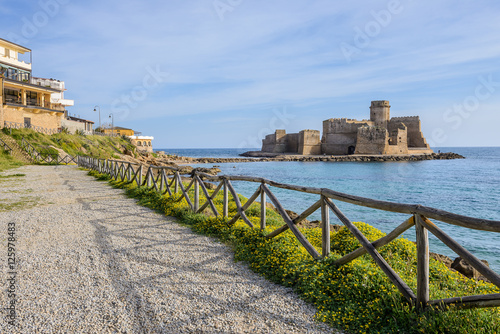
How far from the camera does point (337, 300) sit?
167 inches

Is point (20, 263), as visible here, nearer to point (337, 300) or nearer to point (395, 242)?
point (337, 300)

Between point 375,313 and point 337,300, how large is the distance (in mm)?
539

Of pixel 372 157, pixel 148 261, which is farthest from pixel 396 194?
pixel 372 157

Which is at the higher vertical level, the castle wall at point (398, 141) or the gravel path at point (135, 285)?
the castle wall at point (398, 141)

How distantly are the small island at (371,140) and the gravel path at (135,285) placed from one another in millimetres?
71868

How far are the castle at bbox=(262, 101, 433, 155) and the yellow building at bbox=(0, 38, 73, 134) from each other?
185ft

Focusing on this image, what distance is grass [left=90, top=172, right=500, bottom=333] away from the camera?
3.41 m

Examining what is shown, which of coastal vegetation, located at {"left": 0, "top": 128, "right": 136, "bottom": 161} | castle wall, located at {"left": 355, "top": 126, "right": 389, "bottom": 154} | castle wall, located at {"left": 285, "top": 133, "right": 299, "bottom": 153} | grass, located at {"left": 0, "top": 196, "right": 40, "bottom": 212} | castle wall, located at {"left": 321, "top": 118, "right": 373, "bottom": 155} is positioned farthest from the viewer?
castle wall, located at {"left": 285, "top": 133, "right": 299, "bottom": 153}

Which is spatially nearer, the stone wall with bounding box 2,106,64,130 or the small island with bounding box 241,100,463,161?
the stone wall with bounding box 2,106,64,130

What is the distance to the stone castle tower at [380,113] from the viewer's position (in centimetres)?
8338

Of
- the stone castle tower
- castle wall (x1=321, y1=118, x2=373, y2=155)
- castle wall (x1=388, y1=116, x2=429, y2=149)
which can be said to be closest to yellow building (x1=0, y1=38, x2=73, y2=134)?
castle wall (x1=321, y1=118, x2=373, y2=155)

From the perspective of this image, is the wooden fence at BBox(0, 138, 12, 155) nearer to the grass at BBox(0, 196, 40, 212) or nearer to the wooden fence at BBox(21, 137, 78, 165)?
the wooden fence at BBox(21, 137, 78, 165)

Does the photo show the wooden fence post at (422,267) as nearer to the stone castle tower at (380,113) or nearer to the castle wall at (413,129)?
the stone castle tower at (380,113)

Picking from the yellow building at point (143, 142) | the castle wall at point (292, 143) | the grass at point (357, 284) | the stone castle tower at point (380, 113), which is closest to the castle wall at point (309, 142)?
the castle wall at point (292, 143)
